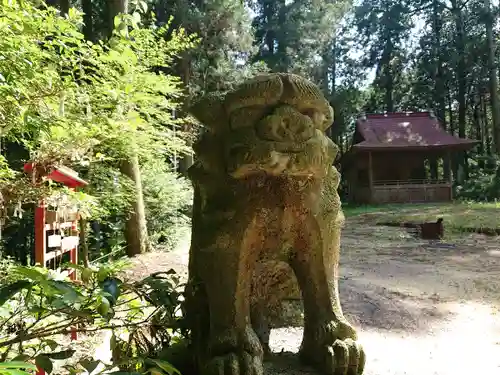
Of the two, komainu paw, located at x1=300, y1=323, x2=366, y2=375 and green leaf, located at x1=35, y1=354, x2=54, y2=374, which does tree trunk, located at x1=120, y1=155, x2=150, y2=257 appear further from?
green leaf, located at x1=35, y1=354, x2=54, y2=374

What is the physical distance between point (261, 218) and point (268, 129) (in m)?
0.29

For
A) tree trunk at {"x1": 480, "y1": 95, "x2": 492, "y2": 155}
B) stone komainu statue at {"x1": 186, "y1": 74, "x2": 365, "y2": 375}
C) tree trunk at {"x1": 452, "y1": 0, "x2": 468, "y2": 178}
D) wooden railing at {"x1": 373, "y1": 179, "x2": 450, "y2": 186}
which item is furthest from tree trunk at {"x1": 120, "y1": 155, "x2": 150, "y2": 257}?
tree trunk at {"x1": 480, "y1": 95, "x2": 492, "y2": 155}

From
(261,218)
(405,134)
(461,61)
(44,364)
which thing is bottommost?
(44,364)

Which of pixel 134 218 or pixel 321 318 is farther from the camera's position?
pixel 134 218

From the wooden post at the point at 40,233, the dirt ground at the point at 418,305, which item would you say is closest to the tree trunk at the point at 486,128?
the dirt ground at the point at 418,305

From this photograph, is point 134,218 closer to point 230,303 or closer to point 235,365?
point 230,303

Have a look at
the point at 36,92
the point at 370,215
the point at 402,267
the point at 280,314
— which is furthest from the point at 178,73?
the point at 280,314

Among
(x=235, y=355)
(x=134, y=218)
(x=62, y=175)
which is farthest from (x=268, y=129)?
(x=134, y=218)

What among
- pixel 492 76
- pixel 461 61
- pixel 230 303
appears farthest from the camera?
pixel 461 61

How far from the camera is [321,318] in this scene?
1548 mm

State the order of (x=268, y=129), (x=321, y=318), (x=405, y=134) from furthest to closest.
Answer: (x=405, y=134), (x=321, y=318), (x=268, y=129)

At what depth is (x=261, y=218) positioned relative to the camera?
1.41m

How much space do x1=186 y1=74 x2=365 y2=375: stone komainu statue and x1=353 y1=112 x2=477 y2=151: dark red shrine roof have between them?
1636cm

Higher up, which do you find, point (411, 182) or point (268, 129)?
point (411, 182)
